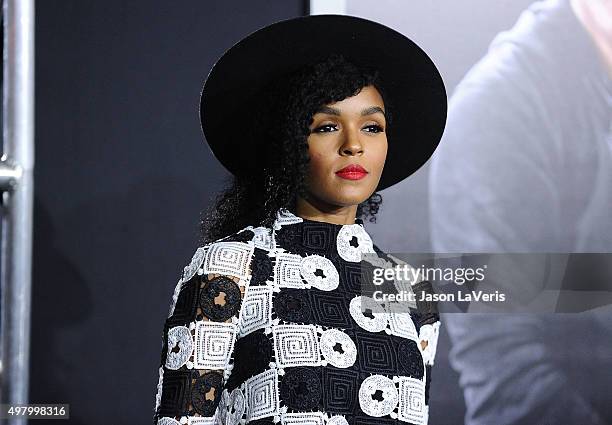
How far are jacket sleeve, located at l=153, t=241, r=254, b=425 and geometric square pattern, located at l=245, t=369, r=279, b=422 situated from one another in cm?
4

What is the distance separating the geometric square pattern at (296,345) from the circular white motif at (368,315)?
6cm

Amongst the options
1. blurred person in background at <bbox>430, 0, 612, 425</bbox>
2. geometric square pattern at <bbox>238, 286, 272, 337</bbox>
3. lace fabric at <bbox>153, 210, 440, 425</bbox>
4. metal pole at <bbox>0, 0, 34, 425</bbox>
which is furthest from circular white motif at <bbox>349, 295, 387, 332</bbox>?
metal pole at <bbox>0, 0, 34, 425</bbox>

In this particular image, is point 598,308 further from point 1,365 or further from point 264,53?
point 1,365

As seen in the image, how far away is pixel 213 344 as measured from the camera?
0.97 metres

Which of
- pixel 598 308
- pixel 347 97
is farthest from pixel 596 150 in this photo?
pixel 347 97

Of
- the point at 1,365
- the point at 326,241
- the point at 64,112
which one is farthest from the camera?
the point at 64,112

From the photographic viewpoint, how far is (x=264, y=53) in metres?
1.10

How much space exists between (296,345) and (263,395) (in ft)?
0.22

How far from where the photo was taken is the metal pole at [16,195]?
0.95ft

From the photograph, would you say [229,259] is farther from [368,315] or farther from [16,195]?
[16,195]

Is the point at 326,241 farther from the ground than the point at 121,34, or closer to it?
closer to it

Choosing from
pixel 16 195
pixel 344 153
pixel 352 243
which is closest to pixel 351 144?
pixel 344 153

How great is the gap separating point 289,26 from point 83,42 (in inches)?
17.1

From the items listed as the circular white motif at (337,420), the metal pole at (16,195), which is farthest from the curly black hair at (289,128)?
the metal pole at (16,195)
